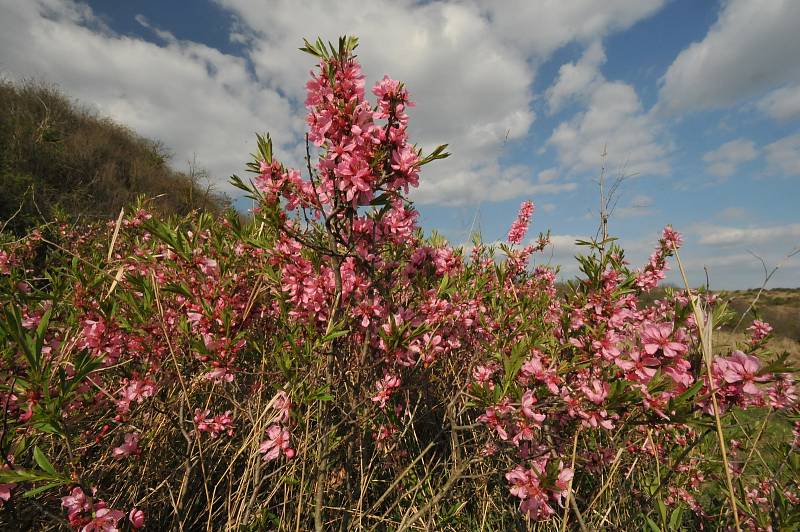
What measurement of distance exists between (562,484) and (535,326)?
1348 mm

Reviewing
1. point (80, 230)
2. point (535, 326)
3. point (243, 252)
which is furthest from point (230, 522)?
point (80, 230)

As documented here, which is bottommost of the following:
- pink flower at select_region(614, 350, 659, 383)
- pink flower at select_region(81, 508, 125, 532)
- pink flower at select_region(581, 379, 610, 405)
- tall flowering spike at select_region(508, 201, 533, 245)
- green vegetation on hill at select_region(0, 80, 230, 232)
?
pink flower at select_region(81, 508, 125, 532)

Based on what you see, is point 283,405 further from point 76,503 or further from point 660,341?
point 660,341

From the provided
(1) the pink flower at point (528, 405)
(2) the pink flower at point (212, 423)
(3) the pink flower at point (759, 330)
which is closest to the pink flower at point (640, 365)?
(1) the pink flower at point (528, 405)

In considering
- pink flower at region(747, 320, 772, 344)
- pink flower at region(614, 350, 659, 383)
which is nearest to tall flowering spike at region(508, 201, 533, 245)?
pink flower at region(747, 320, 772, 344)

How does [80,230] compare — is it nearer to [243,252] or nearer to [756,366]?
[243,252]

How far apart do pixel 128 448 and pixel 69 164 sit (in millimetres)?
12671

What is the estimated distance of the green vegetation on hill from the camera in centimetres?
820

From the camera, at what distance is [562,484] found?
161 centimetres

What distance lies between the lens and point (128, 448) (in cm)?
195

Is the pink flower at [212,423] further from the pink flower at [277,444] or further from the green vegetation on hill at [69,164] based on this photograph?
the green vegetation on hill at [69,164]

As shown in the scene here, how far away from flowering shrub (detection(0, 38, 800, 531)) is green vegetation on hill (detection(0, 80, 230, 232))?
5486 millimetres

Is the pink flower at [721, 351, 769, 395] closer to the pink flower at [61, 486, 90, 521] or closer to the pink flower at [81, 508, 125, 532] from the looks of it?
the pink flower at [81, 508, 125, 532]

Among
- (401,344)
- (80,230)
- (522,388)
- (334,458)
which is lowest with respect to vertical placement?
(334,458)
